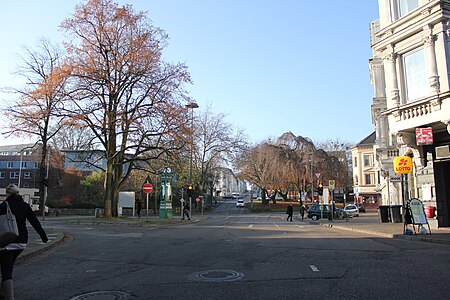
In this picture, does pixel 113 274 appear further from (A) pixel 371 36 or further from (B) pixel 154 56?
(A) pixel 371 36

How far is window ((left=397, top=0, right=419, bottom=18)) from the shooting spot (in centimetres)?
1823

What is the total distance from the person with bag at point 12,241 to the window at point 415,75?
1678cm

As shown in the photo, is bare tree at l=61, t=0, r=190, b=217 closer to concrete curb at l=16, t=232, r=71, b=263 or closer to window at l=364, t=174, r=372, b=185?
concrete curb at l=16, t=232, r=71, b=263

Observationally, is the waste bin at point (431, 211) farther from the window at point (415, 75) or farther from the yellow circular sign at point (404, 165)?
the window at point (415, 75)

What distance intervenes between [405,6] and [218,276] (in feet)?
55.1

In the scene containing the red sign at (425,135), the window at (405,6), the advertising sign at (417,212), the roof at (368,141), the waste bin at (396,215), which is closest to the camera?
the advertising sign at (417,212)

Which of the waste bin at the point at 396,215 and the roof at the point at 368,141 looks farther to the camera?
the roof at the point at 368,141

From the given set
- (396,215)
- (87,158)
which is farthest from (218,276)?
(87,158)

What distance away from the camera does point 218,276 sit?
25.9ft

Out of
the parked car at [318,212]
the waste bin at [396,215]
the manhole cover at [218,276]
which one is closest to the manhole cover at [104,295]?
the manhole cover at [218,276]

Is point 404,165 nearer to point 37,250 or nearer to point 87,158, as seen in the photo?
point 37,250

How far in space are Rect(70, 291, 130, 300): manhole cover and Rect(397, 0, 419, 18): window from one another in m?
18.0

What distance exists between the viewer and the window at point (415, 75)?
17531 mm

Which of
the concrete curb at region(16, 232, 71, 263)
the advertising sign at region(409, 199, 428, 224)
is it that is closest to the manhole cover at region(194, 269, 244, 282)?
the concrete curb at region(16, 232, 71, 263)
